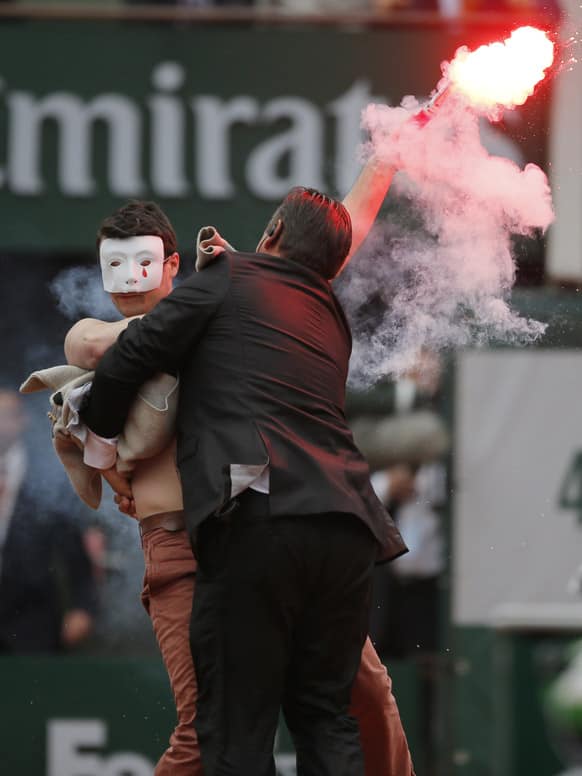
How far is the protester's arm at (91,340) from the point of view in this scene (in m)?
3.76

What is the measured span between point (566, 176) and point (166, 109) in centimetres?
220

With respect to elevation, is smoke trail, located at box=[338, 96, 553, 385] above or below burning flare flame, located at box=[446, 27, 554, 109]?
below

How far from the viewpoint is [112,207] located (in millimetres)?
7121

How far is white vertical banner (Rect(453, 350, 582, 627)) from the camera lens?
21.9ft

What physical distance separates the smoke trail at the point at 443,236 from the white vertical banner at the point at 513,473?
196 centimetres

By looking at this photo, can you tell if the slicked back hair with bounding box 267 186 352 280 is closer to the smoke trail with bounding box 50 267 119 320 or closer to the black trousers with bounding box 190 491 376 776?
the black trousers with bounding box 190 491 376 776

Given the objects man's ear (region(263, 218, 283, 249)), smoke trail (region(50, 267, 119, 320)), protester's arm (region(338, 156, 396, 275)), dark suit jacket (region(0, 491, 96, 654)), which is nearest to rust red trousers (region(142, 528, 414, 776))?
man's ear (region(263, 218, 283, 249))

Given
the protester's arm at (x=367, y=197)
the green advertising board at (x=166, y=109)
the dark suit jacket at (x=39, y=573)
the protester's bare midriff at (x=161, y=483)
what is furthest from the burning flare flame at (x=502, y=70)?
the dark suit jacket at (x=39, y=573)

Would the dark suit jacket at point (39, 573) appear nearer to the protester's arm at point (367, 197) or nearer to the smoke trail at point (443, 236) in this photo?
the smoke trail at point (443, 236)

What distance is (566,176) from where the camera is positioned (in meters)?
5.63

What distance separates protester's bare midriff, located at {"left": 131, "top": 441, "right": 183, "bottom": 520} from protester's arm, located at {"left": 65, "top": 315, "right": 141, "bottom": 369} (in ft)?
0.88

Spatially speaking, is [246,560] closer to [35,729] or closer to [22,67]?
[35,729]

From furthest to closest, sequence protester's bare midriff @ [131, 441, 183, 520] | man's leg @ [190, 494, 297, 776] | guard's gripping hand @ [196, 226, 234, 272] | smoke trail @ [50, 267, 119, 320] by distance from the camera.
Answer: smoke trail @ [50, 267, 119, 320] < protester's bare midriff @ [131, 441, 183, 520] < guard's gripping hand @ [196, 226, 234, 272] < man's leg @ [190, 494, 297, 776]

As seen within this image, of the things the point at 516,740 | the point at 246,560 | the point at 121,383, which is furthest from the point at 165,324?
the point at 516,740
